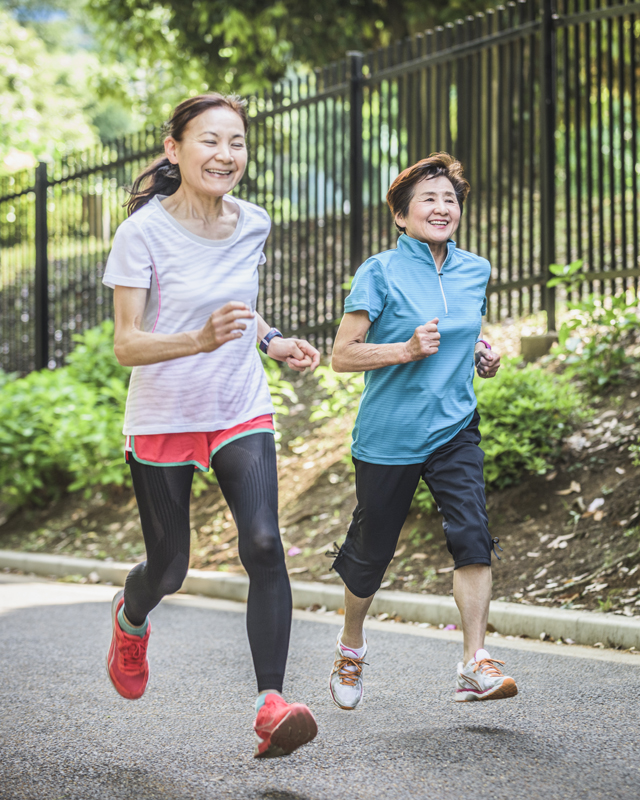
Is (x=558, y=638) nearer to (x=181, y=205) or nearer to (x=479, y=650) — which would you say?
(x=479, y=650)

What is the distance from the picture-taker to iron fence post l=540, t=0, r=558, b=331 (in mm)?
7812

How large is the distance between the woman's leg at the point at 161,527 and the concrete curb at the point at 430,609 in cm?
231

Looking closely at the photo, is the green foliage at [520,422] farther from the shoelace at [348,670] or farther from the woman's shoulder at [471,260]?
the shoelace at [348,670]

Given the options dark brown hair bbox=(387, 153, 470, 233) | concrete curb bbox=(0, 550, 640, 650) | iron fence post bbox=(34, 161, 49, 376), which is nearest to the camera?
dark brown hair bbox=(387, 153, 470, 233)

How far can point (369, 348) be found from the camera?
3400mm

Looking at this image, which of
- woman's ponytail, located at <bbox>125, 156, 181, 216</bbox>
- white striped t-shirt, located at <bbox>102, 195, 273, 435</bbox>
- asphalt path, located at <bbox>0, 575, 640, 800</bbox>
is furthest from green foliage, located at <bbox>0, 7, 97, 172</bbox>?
white striped t-shirt, located at <bbox>102, 195, 273, 435</bbox>

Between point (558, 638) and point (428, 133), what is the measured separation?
18.1 feet

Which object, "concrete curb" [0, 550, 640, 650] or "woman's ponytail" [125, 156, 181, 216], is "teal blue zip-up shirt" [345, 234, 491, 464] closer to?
"woman's ponytail" [125, 156, 181, 216]

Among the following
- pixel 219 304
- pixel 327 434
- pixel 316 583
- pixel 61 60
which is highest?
pixel 61 60

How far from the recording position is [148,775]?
3.02 m

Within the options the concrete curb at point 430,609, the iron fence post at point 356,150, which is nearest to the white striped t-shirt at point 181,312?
the concrete curb at point 430,609

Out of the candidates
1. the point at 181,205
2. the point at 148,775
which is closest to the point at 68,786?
the point at 148,775

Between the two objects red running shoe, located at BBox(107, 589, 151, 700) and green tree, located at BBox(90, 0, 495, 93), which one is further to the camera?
green tree, located at BBox(90, 0, 495, 93)

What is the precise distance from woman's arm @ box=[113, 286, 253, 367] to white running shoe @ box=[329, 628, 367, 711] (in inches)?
54.6
